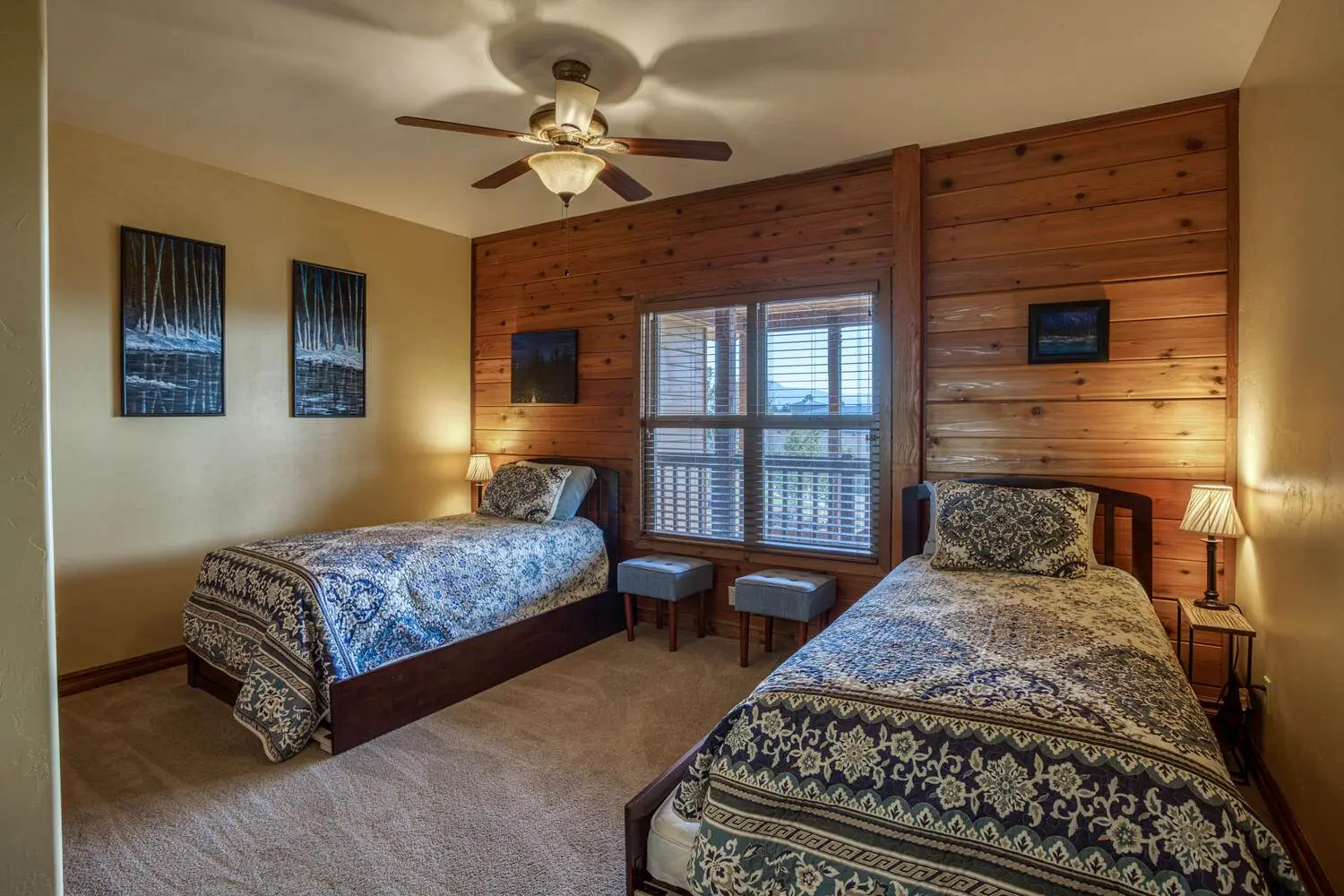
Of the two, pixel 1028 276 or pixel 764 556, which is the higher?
pixel 1028 276

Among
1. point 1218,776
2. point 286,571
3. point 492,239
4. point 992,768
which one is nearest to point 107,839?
point 286,571

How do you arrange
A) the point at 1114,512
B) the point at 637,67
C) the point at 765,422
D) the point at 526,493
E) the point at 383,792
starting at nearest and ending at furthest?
the point at 383,792, the point at 637,67, the point at 1114,512, the point at 765,422, the point at 526,493

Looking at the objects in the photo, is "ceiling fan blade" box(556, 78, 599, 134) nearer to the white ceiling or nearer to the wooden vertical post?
the white ceiling

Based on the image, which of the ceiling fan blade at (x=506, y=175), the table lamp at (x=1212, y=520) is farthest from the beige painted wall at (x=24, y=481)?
the table lamp at (x=1212, y=520)

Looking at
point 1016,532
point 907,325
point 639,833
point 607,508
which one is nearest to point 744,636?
point 607,508

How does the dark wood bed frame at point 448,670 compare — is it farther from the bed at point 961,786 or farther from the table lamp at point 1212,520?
the table lamp at point 1212,520

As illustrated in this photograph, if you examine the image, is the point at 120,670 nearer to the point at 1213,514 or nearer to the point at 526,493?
the point at 526,493

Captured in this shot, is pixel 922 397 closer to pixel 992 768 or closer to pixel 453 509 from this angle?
pixel 992 768

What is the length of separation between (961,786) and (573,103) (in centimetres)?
239

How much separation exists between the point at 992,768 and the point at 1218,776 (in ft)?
1.30

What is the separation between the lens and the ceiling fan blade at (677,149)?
2.58 meters

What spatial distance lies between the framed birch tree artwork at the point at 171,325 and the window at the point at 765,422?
236cm

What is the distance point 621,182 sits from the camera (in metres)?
2.98

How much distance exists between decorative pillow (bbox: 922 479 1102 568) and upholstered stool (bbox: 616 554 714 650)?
1.27 meters
